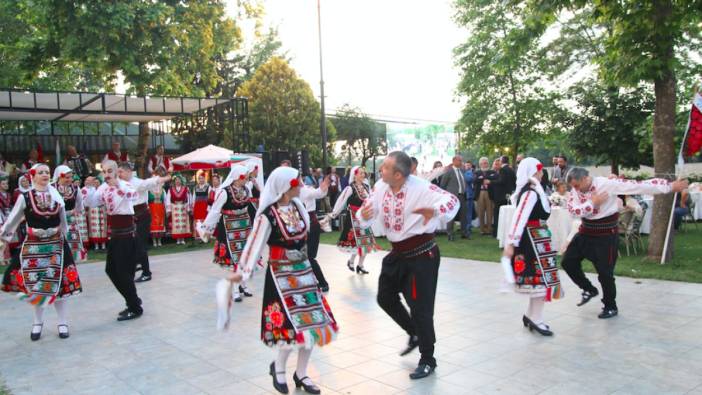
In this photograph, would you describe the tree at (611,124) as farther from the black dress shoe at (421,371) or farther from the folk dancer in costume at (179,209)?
the black dress shoe at (421,371)

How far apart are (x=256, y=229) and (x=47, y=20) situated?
1239 cm

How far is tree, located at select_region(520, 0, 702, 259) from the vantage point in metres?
8.60

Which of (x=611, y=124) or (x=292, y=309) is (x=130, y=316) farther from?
(x=611, y=124)

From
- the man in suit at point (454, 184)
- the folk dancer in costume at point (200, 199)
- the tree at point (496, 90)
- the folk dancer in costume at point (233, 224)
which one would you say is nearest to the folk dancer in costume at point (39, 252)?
the folk dancer in costume at point (233, 224)

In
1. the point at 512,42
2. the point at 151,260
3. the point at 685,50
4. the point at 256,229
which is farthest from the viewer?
the point at 685,50

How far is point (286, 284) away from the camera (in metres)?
4.21

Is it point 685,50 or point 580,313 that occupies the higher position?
point 685,50

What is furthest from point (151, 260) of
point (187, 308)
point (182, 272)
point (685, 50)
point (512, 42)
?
point (685, 50)

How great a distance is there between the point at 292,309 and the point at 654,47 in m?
7.68

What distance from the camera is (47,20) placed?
1365 cm

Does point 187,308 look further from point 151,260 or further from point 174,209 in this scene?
point 174,209

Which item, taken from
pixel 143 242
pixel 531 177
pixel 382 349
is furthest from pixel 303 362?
pixel 143 242

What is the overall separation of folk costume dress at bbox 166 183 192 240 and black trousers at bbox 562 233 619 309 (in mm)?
10731

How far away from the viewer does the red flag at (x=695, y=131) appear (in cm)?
819
